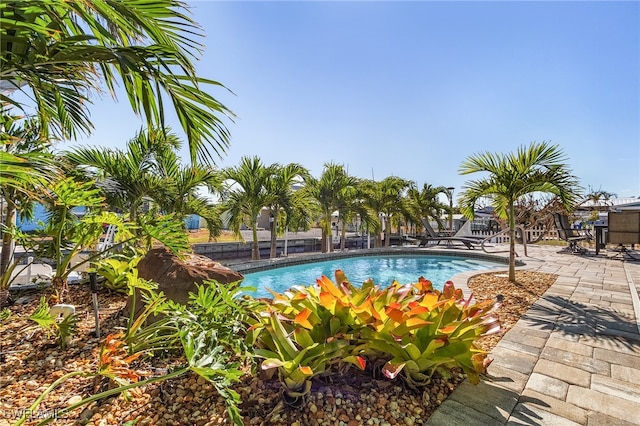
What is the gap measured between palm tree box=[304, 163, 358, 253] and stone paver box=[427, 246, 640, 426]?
8.49 metres

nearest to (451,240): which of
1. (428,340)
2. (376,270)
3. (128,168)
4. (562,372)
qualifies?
(376,270)

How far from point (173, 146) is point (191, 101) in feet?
17.3

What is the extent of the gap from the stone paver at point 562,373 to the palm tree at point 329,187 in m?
8.49

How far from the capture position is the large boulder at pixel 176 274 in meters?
2.72

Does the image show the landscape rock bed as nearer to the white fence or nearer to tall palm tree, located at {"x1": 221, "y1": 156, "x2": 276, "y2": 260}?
tall palm tree, located at {"x1": 221, "y1": 156, "x2": 276, "y2": 260}

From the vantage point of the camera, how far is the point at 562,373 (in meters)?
2.26

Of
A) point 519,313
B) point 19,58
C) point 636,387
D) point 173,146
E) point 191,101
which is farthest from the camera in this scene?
point 173,146

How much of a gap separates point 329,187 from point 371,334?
10303mm

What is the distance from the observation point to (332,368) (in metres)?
1.94

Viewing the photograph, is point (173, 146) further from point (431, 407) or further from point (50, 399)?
point (431, 407)

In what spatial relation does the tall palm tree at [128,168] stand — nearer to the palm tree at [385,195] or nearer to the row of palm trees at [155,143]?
the row of palm trees at [155,143]

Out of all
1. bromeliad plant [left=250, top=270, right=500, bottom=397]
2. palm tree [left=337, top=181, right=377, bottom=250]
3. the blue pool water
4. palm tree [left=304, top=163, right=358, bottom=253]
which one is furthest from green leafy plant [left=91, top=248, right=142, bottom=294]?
palm tree [left=337, top=181, right=377, bottom=250]

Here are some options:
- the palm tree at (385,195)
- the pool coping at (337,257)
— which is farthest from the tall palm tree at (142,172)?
the palm tree at (385,195)

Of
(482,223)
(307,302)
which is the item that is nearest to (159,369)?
(307,302)
